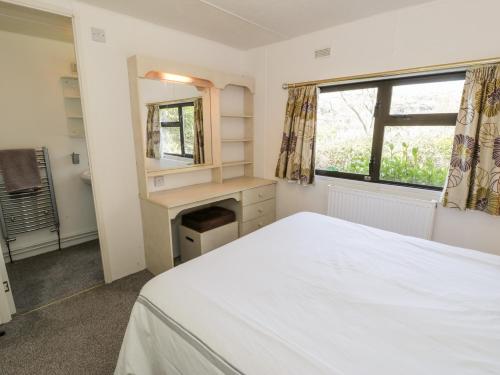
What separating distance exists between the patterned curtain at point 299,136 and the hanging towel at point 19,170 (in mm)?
2610

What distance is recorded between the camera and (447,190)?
2088 millimetres

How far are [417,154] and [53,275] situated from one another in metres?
3.60

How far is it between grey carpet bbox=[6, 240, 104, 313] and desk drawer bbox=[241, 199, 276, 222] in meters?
1.52

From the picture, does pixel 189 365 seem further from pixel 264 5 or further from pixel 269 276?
pixel 264 5

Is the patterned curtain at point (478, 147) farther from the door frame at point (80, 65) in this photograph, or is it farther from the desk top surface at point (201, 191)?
the door frame at point (80, 65)

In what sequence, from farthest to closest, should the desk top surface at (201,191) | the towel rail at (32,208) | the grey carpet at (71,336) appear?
1. the towel rail at (32,208)
2. the desk top surface at (201,191)
3. the grey carpet at (71,336)

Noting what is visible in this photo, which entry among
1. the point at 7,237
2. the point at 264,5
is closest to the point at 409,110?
the point at 264,5

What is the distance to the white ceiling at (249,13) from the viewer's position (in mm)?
2068

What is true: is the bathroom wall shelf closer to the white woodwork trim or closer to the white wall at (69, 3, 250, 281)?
the white wall at (69, 3, 250, 281)

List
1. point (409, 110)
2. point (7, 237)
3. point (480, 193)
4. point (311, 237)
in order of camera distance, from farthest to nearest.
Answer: point (7, 237), point (409, 110), point (480, 193), point (311, 237)

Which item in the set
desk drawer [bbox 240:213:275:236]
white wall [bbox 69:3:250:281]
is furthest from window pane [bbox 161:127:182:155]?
desk drawer [bbox 240:213:275:236]

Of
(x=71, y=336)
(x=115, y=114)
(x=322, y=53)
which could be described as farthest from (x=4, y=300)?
(x=322, y=53)

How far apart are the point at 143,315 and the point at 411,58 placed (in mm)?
2641

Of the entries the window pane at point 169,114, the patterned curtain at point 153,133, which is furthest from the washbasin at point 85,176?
the window pane at point 169,114
